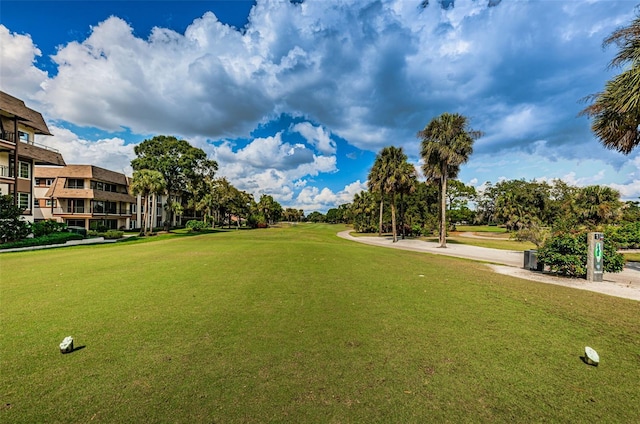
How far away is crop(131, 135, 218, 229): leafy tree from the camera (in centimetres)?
4119

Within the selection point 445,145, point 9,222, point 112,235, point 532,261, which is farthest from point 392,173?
point 9,222

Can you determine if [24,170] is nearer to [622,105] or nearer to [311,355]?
[311,355]

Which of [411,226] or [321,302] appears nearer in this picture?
[321,302]

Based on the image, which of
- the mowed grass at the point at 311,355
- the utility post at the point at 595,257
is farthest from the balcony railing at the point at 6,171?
the utility post at the point at 595,257

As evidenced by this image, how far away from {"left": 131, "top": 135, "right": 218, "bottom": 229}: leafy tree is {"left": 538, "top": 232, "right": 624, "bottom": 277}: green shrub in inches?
1774

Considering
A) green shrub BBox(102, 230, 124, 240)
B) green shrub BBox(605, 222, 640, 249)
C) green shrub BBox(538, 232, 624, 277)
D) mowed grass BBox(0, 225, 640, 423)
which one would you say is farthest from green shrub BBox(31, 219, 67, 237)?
green shrub BBox(605, 222, 640, 249)

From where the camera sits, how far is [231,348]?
4.31 m

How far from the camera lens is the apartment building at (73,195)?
125 feet

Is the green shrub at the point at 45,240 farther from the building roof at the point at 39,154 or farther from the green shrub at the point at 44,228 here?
the building roof at the point at 39,154

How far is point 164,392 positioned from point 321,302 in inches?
160

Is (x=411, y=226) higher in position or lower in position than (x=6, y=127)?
lower

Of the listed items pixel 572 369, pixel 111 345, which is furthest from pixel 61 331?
pixel 572 369

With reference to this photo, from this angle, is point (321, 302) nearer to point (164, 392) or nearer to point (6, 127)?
point (164, 392)

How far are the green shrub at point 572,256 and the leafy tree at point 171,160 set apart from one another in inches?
1774
